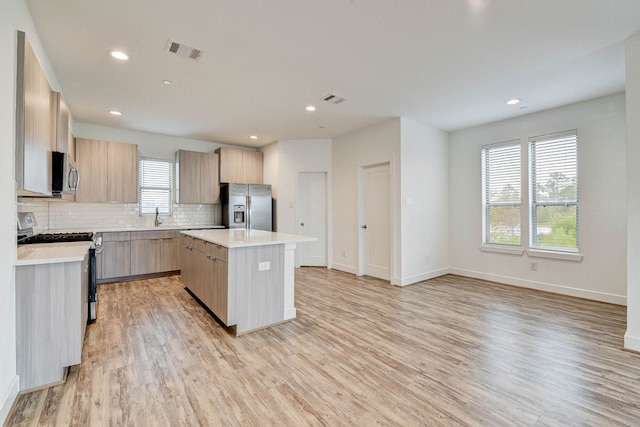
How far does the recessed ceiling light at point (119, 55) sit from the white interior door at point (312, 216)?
146 inches

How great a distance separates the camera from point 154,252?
504 centimetres

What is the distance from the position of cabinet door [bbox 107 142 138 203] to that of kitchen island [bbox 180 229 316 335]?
2603 mm

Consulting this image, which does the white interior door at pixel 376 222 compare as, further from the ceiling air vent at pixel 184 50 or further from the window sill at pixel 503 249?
the ceiling air vent at pixel 184 50

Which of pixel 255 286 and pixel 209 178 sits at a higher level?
pixel 209 178

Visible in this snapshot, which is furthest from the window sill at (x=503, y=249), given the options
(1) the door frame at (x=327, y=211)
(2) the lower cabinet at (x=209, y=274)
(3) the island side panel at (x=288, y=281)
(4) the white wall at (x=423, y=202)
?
(2) the lower cabinet at (x=209, y=274)

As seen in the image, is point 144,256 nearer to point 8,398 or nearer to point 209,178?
point 209,178

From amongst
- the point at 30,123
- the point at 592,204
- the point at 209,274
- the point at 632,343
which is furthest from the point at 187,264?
the point at 592,204

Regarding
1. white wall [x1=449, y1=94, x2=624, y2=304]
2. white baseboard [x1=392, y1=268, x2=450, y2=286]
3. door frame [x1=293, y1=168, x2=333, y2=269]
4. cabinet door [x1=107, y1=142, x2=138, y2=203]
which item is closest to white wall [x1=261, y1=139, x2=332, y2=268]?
door frame [x1=293, y1=168, x2=333, y2=269]

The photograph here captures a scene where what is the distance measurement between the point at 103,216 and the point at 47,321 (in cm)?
381

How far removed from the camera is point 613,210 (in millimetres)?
3758

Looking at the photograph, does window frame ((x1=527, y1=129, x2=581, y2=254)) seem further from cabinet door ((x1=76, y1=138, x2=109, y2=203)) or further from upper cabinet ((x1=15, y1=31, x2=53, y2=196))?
cabinet door ((x1=76, y1=138, x2=109, y2=203))

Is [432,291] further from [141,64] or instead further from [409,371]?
[141,64]

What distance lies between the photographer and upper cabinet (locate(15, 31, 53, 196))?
188 centimetres

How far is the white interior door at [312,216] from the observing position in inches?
240
